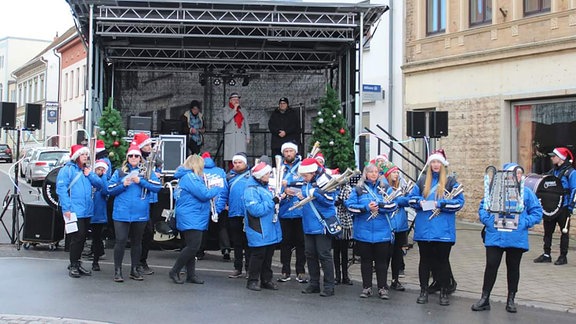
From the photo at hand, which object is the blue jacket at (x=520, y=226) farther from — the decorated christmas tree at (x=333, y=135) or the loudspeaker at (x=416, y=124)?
the loudspeaker at (x=416, y=124)

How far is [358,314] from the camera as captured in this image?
8117 mm

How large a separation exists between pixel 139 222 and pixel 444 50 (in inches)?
491

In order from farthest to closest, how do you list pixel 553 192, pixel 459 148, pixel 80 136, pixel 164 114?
pixel 459 148 → pixel 164 114 → pixel 80 136 → pixel 553 192

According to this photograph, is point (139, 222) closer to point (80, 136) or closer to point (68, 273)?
point (68, 273)

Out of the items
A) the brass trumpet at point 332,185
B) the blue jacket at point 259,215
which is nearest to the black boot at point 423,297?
the brass trumpet at point 332,185

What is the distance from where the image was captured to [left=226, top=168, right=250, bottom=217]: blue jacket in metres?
10.4

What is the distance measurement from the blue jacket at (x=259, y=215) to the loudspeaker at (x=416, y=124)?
5.12 metres

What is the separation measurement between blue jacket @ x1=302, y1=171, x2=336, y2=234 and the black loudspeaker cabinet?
17.0ft

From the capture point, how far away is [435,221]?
8.55 meters

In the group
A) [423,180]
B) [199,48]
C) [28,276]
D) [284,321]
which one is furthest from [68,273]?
[199,48]

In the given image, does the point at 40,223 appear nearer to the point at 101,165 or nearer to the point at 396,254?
the point at 101,165

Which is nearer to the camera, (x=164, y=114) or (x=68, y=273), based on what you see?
(x=68, y=273)

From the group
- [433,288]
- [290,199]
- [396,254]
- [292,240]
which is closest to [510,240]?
[433,288]

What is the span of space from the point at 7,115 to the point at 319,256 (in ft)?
23.2
